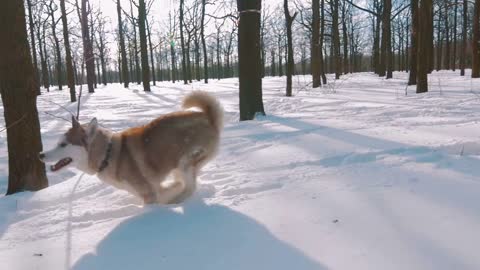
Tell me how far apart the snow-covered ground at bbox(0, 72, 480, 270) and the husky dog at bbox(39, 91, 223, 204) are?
0.73 ft

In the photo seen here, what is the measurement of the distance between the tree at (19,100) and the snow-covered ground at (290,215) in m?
0.49

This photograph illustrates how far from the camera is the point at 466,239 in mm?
2209

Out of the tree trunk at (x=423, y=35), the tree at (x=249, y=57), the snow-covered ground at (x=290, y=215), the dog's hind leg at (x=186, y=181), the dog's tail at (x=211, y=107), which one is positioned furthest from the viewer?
the tree trunk at (x=423, y=35)

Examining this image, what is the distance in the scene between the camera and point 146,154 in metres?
3.54

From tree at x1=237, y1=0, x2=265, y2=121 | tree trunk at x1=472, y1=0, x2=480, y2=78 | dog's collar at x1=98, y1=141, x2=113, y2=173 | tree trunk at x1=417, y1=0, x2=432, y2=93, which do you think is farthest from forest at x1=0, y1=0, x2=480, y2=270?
tree trunk at x1=472, y1=0, x2=480, y2=78

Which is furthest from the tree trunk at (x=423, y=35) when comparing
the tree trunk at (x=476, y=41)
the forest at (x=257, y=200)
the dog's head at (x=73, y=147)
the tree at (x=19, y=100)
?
the dog's head at (x=73, y=147)

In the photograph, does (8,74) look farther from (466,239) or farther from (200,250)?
(466,239)

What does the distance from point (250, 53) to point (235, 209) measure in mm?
5150

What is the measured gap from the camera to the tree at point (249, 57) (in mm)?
7664

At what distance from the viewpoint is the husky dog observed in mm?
3441

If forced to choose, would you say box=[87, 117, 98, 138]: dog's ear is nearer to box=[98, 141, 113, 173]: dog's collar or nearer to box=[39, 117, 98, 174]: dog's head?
box=[39, 117, 98, 174]: dog's head

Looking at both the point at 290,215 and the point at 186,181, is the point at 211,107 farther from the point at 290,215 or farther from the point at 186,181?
the point at 290,215

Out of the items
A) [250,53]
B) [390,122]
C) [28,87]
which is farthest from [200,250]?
[250,53]

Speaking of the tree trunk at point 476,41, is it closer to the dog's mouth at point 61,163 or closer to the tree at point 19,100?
the tree at point 19,100
